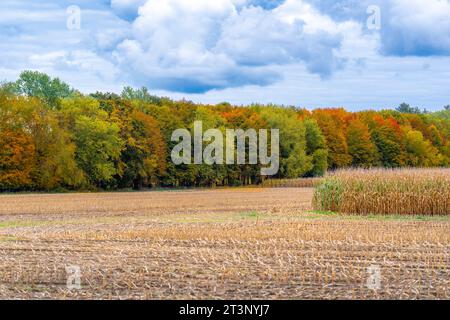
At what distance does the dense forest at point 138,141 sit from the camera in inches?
3223

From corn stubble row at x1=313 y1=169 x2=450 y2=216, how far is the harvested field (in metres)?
2.70

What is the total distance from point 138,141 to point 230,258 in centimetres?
7404

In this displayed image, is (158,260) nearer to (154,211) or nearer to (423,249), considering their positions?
(423,249)

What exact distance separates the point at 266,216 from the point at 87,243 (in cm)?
1524

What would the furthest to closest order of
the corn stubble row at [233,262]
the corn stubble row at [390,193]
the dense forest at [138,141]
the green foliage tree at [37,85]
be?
the green foliage tree at [37,85], the dense forest at [138,141], the corn stubble row at [390,193], the corn stubble row at [233,262]

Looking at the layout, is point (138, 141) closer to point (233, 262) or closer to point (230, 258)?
point (230, 258)

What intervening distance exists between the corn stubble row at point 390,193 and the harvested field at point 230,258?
2.70 m

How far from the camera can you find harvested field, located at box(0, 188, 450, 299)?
638 inches

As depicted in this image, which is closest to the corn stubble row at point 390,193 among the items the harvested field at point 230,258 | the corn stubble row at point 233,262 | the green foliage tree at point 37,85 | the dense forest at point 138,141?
the harvested field at point 230,258

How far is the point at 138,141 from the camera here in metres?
94.0

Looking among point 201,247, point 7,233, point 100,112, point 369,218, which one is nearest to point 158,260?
point 201,247

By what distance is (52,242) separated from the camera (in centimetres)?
2627

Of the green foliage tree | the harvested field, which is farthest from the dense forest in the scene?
the harvested field

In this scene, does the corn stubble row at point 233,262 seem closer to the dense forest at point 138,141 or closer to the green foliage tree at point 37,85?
the dense forest at point 138,141
